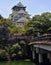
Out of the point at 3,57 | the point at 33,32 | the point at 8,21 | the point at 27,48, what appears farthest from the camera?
the point at 8,21

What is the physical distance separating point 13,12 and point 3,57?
5802 cm

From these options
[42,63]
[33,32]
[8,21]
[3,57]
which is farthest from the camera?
[8,21]

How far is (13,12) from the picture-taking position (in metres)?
104

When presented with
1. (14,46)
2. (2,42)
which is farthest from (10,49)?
(2,42)

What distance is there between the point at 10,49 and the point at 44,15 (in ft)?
51.0

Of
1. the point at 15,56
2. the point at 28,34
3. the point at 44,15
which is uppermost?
the point at 44,15

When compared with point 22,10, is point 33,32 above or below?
below

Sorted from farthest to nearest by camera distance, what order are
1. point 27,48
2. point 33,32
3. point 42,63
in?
point 33,32 → point 27,48 → point 42,63

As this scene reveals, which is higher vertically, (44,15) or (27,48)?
(44,15)

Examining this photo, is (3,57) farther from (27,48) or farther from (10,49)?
(27,48)

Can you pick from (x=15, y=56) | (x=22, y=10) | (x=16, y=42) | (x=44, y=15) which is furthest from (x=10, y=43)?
(x=22, y=10)

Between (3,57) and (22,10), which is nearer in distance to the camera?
(3,57)

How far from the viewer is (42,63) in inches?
1459

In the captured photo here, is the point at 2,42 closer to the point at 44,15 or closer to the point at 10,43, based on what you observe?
the point at 10,43
